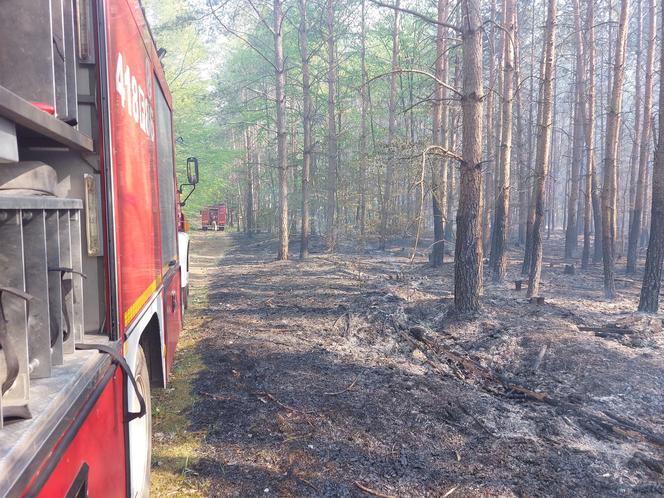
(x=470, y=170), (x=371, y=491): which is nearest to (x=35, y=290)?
(x=371, y=491)

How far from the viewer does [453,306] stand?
9.78m

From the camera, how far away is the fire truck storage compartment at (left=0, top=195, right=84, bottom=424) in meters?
1.63

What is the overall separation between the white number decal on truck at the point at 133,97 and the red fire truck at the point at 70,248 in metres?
0.02

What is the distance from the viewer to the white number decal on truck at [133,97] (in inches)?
113

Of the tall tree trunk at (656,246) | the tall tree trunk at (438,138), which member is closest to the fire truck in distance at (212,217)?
the tall tree trunk at (438,138)

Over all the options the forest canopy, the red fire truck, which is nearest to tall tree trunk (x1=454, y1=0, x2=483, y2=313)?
the forest canopy

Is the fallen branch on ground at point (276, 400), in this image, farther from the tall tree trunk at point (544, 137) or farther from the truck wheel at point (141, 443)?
the tall tree trunk at point (544, 137)

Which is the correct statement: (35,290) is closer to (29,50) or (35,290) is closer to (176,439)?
(29,50)

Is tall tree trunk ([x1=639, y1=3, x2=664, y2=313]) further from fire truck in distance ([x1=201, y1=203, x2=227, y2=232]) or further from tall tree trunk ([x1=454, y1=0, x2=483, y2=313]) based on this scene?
fire truck in distance ([x1=201, y1=203, x2=227, y2=232])

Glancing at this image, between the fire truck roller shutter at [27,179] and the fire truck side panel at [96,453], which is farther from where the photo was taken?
the fire truck roller shutter at [27,179]

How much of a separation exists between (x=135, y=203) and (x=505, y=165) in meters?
12.6

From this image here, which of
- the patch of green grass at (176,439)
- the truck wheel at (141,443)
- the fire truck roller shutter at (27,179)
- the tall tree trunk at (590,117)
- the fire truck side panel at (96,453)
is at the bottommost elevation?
the patch of green grass at (176,439)

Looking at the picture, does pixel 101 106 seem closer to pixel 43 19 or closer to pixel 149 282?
→ pixel 43 19

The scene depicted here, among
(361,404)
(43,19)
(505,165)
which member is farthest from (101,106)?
(505,165)
